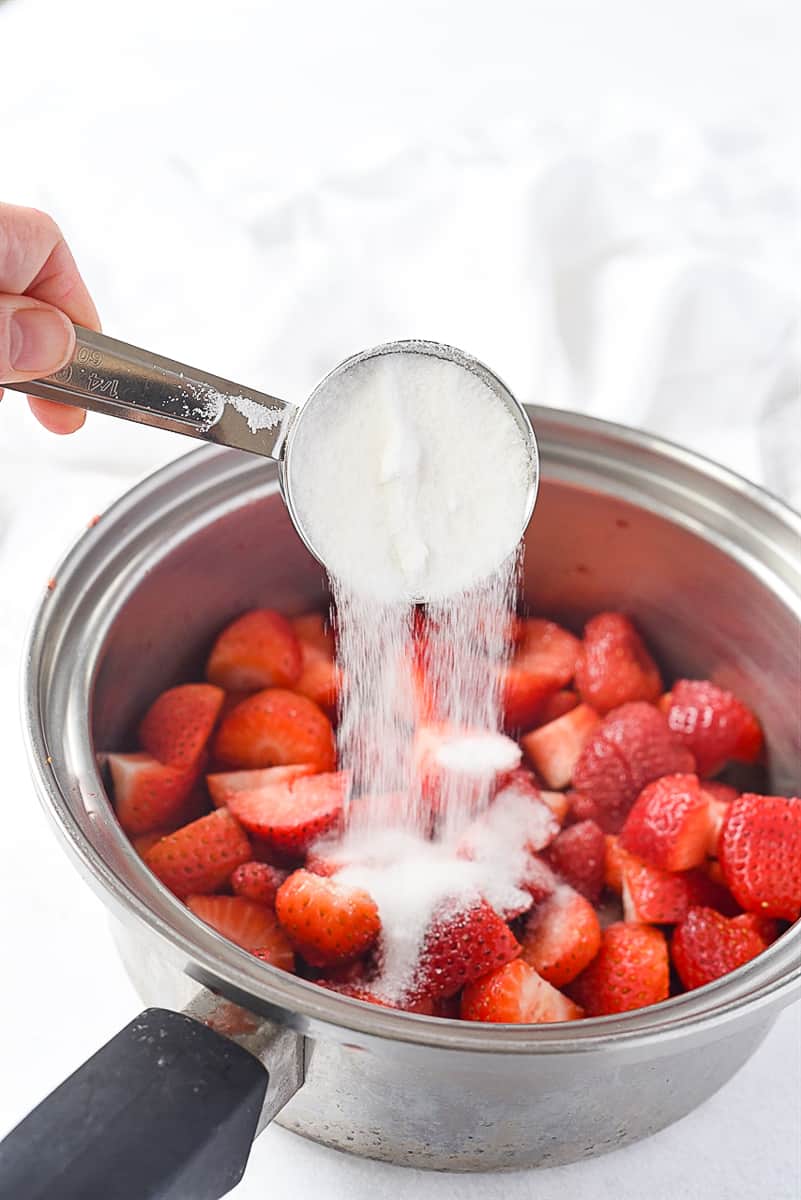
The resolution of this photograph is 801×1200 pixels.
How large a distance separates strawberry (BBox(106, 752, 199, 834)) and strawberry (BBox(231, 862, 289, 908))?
11 cm

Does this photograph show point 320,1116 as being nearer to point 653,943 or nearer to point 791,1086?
point 653,943

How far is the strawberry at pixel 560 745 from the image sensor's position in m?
1.20

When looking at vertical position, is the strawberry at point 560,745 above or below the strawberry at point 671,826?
above

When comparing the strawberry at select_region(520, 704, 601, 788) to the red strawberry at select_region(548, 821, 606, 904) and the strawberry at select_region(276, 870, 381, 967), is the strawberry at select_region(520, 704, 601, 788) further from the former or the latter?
the strawberry at select_region(276, 870, 381, 967)

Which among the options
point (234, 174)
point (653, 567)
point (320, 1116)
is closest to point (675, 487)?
point (653, 567)

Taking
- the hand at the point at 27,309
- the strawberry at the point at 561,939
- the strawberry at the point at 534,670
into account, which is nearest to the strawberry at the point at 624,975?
the strawberry at the point at 561,939

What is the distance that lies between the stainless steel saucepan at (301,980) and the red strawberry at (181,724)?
0.08 feet

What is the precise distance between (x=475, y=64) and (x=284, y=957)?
152 cm

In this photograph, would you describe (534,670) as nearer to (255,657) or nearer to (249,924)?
(255,657)

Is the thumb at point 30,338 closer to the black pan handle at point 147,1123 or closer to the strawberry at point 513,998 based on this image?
the black pan handle at point 147,1123

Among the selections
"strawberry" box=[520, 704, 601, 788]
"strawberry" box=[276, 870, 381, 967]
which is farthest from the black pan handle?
"strawberry" box=[520, 704, 601, 788]

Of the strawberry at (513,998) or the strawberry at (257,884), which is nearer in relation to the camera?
the strawberry at (513,998)

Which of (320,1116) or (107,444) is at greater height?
(107,444)

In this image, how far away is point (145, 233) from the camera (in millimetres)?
1610
